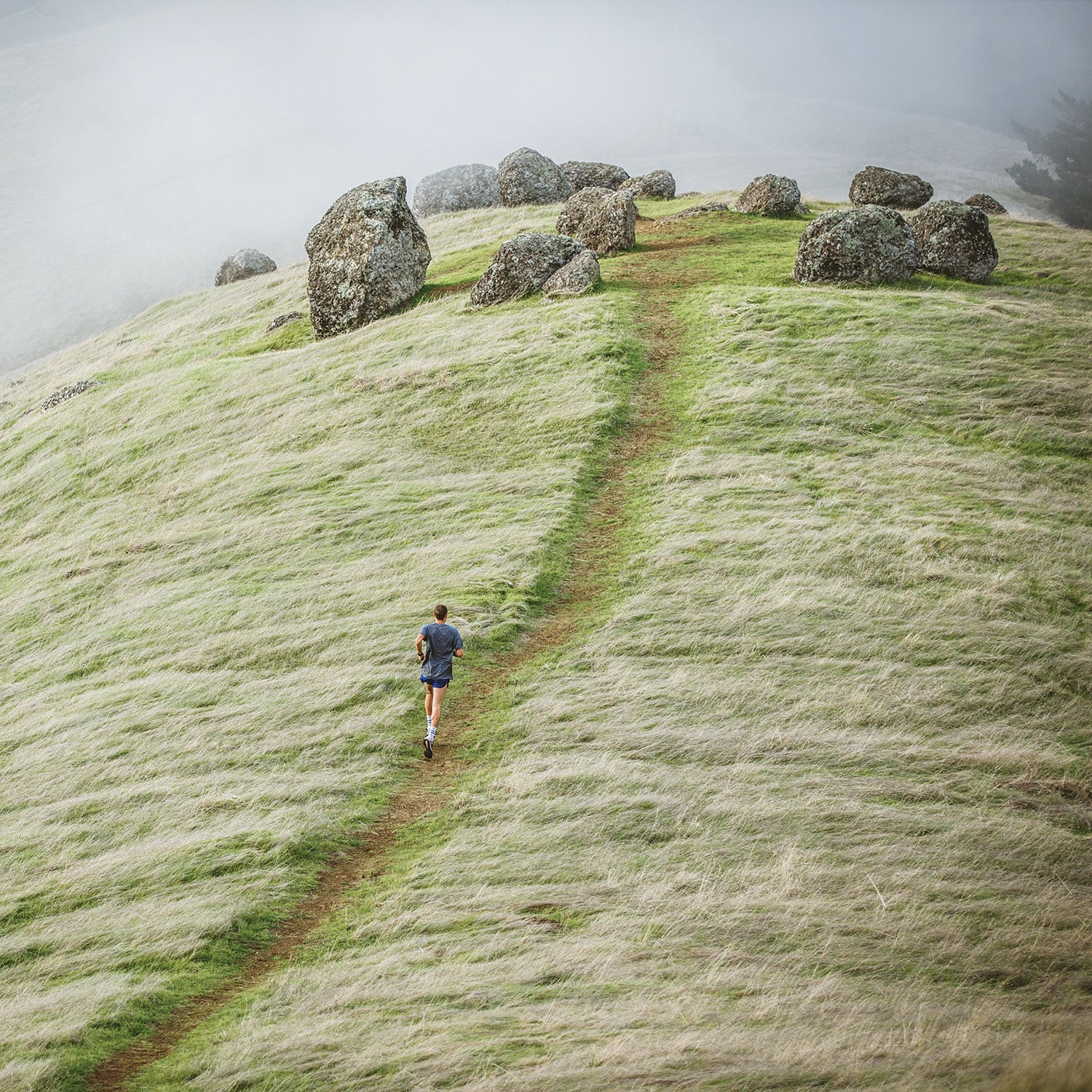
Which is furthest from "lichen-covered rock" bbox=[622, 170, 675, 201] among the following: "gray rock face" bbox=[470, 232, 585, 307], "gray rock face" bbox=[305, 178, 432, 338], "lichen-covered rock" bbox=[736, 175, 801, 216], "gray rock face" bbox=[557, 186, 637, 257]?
"gray rock face" bbox=[305, 178, 432, 338]

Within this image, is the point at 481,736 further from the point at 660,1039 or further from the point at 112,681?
the point at 112,681

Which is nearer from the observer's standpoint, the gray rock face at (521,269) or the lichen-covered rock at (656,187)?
the gray rock face at (521,269)

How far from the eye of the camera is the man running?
45.0ft

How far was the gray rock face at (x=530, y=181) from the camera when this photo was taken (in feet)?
195

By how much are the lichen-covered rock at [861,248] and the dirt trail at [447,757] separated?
28.0ft

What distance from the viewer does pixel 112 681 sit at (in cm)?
1714

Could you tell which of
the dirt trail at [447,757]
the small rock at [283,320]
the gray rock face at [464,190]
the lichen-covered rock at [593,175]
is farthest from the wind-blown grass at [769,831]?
the gray rock face at [464,190]

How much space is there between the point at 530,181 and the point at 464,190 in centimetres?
1105

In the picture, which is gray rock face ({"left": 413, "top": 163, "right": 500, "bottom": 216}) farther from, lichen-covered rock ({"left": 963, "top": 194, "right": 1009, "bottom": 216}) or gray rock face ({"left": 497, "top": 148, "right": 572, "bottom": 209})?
lichen-covered rock ({"left": 963, "top": 194, "right": 1009, "bottom": 216})

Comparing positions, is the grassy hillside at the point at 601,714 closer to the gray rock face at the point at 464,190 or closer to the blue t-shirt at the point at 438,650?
the blue t-shirt at the point at 438,650

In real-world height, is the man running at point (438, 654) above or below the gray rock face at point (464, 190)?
below

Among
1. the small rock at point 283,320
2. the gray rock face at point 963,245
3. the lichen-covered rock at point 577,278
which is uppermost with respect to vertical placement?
the small rock at point 283,320

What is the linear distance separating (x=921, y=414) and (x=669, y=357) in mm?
8452

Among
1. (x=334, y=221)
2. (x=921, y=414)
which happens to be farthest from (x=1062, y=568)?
(x=334, y=221)
